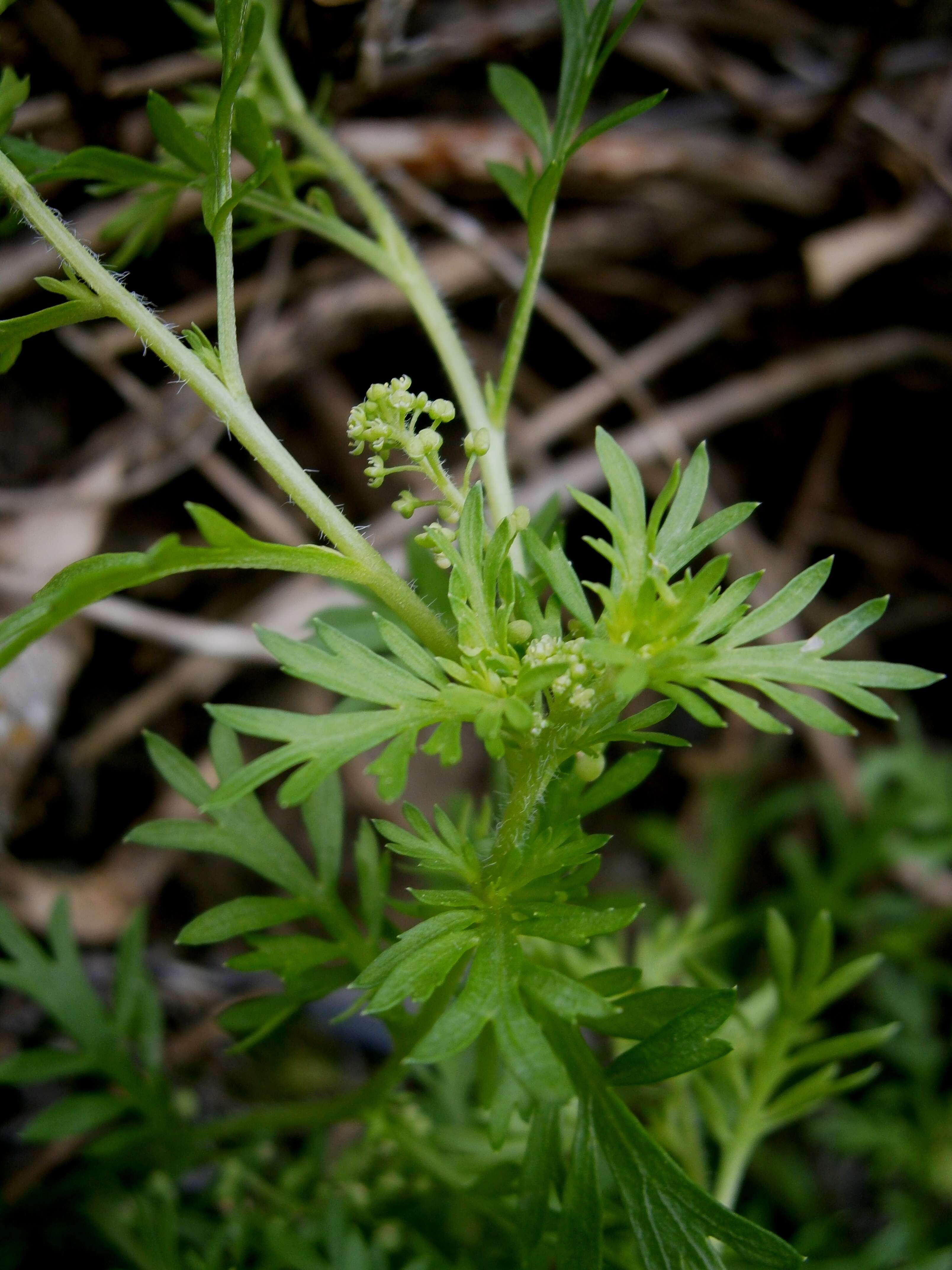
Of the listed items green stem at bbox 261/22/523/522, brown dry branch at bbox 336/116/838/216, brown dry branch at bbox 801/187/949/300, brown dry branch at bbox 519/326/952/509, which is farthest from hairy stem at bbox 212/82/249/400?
brown dry branch at bbox 801/187/949/300

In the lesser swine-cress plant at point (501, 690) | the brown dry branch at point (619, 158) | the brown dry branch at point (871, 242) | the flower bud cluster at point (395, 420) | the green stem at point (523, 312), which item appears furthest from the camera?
the brown dry branch at point (871, 242)

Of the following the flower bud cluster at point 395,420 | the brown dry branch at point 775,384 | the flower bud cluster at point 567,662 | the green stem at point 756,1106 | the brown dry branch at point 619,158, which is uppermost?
the brown dry branch at point 619,158

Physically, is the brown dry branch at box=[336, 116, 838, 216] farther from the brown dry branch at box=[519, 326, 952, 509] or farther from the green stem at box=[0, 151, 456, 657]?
the green stem at box=[0, 151, 456, 657]

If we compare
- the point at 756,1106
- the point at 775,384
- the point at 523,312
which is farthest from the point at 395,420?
the point at 775,384

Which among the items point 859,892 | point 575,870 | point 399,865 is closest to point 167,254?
point 399,865

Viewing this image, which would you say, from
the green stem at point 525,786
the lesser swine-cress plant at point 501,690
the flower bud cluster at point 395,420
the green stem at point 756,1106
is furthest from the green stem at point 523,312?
the green stem at point 756,1106

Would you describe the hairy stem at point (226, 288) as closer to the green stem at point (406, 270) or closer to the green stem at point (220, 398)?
the green stem at point (220, 398)

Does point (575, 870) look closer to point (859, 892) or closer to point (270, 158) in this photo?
point (270, 158)

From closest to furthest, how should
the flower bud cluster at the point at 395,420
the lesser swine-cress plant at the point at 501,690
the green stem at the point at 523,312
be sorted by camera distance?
the lesser swine-cress plant at the point at 501,690 < the flower bud cluster at the point at 395,420 < the green stem at the point at 523,312
